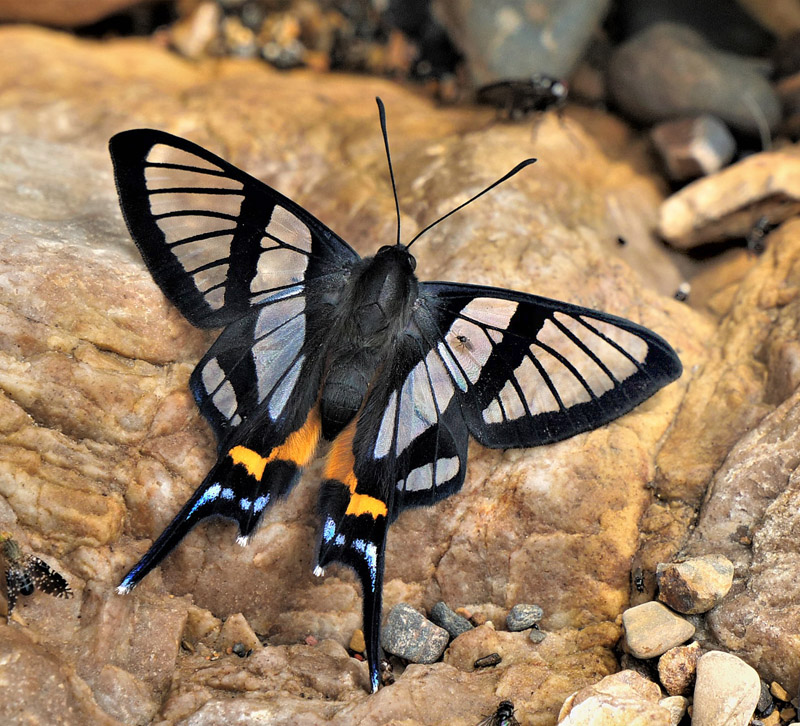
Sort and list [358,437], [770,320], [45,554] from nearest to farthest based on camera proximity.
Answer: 1. [45,554]
2. [358,437]
3. [770,320]

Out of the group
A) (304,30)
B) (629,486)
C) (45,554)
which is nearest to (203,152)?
(45,554)

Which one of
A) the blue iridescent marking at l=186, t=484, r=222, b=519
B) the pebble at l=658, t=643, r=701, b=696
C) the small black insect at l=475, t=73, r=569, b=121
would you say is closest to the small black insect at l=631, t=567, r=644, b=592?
the pebble at l=658, t=643, r=701, b=696

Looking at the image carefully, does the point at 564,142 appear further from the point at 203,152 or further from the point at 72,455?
the point at 72,455

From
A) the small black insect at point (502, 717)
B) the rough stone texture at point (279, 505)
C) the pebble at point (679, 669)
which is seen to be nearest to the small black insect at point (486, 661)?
the rough stone texture at point (279, 505)

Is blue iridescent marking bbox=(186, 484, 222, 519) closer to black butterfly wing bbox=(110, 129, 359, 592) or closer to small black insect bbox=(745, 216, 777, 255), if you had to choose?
black butterfly wing bbox=(110, 129, 359, 592)

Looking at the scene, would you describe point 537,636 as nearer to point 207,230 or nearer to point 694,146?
point 207,230
